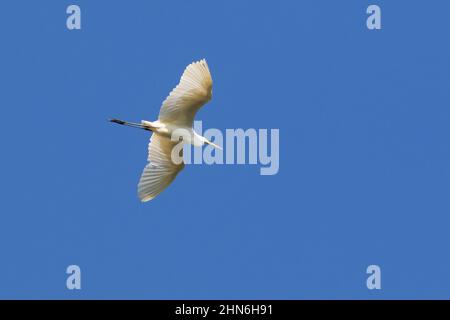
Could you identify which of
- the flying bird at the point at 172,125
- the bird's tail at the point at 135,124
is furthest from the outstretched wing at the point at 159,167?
the bird's tail at the point at 135,124

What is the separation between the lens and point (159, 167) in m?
16.9

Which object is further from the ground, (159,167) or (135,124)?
(135,124)

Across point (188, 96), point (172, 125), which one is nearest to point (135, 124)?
point (172, 125)

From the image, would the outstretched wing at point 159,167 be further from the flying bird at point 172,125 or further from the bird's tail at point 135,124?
the bird's tail at point 135,124

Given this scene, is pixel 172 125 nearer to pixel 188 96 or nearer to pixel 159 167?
pixel 188 96

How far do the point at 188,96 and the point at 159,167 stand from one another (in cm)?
135

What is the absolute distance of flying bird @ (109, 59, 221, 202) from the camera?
15.8m

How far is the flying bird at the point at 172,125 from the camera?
15789 mm

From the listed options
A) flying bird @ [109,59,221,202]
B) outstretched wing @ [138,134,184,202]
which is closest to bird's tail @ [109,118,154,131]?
flying bird @ [109,59,221,202]

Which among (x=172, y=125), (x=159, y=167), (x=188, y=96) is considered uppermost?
(x=188, y=96)

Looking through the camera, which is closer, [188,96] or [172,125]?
[188,96]
